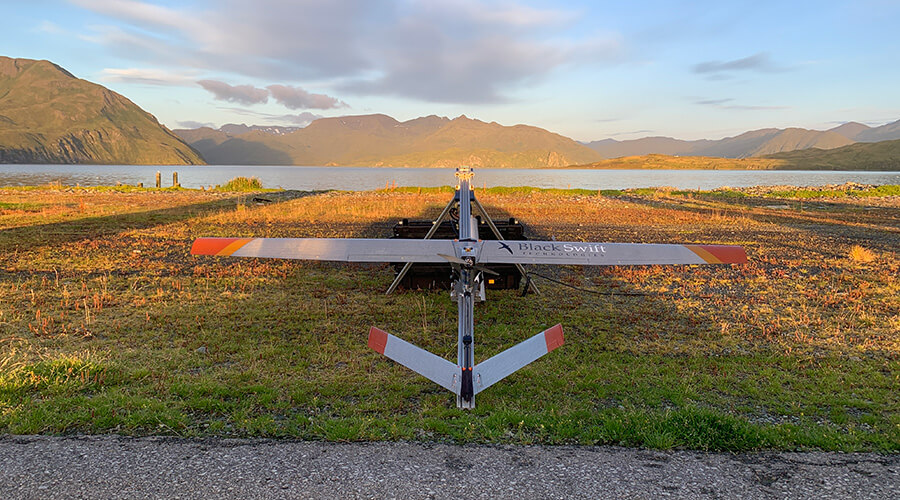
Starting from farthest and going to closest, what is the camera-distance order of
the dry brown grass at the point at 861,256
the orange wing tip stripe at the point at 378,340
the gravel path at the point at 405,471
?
the dry brown grass at the point at 861,256
the orange wing tip stripe at the point at 378,340
the gravel path at the point at 405,471

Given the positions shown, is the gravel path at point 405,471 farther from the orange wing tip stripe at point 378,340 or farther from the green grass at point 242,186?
the green grass at point 242,186

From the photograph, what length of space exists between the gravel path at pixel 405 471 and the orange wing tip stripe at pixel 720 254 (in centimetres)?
279

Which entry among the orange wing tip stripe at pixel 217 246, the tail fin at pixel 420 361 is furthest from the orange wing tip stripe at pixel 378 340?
the orange wing tip stripe at pixel 217 246

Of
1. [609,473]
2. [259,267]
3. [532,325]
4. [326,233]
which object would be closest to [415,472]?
[609,473]

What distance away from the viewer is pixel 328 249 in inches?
286

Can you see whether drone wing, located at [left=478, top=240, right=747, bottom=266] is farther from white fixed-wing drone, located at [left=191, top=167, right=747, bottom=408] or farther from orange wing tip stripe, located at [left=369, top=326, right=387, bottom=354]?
orange wing tip stripe, located at [left=369, top=326, right=387, bottom=354]

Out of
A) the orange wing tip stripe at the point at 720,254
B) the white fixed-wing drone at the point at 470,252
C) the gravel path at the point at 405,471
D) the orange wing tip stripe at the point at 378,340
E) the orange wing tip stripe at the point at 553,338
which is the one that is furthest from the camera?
the orange wing tip stripe at the point at 720,254

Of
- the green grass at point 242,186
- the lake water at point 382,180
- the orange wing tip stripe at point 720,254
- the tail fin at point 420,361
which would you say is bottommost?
the tail fin at point 420,361

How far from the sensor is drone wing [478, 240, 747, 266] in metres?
6.97

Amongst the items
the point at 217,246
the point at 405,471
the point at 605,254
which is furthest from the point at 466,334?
the point at 217,246

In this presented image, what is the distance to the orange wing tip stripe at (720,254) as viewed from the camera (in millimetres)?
7027

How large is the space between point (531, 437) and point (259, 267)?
35.5ft

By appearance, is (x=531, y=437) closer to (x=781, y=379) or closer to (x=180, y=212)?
(x=781, y=379)

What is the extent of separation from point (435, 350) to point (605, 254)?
10.1 ft
